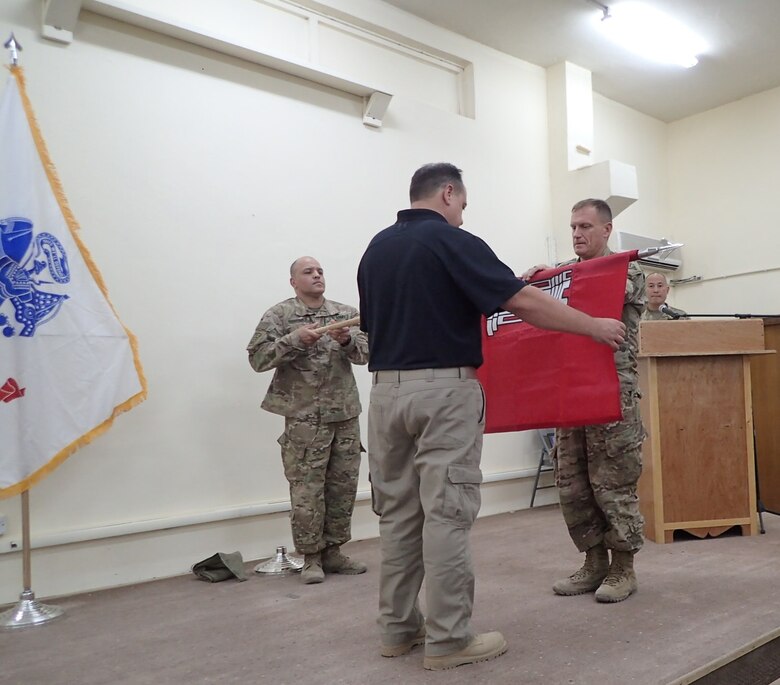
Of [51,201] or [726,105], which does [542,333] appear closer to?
[51,201]

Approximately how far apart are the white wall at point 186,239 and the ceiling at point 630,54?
0.79 m

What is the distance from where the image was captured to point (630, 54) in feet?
17.8


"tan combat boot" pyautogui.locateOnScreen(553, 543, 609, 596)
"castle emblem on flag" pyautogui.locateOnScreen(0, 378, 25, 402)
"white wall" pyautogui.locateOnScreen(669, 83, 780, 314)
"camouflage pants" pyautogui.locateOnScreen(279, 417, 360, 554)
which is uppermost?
"white wall" pyautogui.locateOnScreen(669, 83, 780, 314)

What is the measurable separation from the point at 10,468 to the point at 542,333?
2.10m

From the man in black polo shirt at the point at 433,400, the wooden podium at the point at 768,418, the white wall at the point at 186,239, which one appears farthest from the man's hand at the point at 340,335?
the wooden podium at the point at 768,418

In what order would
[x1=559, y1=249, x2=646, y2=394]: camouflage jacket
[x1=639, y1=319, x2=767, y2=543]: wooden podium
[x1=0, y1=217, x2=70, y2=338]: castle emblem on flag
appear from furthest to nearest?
[x1=639, y1=319, x2=767, y2=543]: wooden podium
[x1=0, y1=217, x2=70, y2=338]: castle emblem on flag
[x1=559, y1=249, x2=646, y2=394]: camouflage jacket

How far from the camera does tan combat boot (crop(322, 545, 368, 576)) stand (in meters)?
3.24

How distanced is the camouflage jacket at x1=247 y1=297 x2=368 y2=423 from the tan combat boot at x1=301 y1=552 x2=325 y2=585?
24.9 inches

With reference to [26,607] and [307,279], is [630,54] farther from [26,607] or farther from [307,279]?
[26,607]

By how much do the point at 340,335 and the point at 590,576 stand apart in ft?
4.86

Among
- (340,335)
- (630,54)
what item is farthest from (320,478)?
(630,54)

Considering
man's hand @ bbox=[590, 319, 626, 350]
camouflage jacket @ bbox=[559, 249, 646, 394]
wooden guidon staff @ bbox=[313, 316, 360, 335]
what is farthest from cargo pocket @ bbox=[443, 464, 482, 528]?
wooden guidon staff @ bbox=[313, 316, 360, 335]

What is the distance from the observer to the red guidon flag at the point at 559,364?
7.68 feet

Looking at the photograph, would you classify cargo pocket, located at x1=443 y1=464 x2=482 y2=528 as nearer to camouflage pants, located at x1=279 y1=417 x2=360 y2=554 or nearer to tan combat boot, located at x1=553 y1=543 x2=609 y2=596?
tan combat boot, located at x1=553 y1=543 x2=609 y2=596
